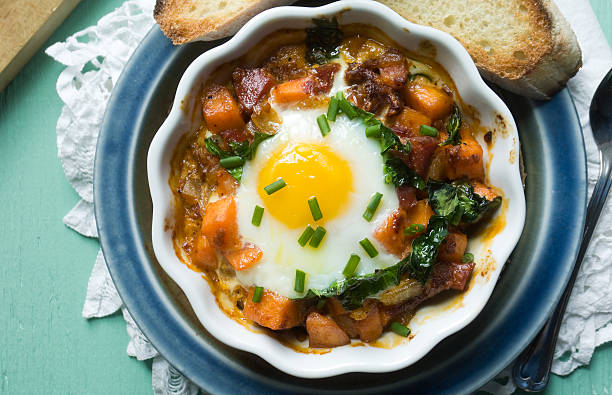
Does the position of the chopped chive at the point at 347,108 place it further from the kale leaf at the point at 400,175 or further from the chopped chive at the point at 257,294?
the chopped chive at the point at 257,294

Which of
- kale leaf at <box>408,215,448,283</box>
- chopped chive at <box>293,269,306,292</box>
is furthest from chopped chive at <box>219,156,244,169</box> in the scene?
kale leaf at <box>408,215,448,283</box>

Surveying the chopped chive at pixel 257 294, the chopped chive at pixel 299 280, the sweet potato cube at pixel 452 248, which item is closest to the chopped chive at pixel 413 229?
the sweet potato cube at pixel 452 248

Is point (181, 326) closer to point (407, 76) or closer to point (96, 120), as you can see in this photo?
point (96, 120)

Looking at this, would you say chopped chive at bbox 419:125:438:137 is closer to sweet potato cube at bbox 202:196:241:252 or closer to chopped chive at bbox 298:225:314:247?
chopped chive at bbox 298:225:314:247

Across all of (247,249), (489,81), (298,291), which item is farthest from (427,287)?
(489,81)

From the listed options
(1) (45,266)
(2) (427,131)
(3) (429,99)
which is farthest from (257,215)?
(1) (45,266)
